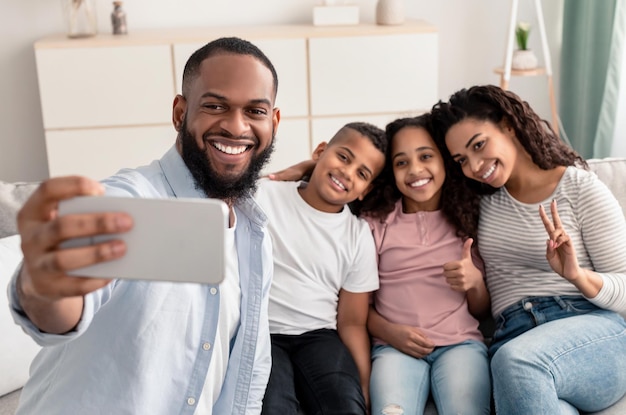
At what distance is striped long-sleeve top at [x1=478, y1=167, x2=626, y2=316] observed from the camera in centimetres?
186

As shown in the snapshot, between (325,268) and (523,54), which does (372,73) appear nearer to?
(523,54)

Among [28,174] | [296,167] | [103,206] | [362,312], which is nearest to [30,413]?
[103,206]

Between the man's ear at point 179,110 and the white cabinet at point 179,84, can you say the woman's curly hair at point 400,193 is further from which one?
the white cabinet at point 179,84

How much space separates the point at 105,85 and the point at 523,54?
6.53ft

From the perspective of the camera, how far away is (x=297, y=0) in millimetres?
4234

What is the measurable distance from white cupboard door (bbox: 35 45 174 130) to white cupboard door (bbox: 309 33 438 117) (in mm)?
723

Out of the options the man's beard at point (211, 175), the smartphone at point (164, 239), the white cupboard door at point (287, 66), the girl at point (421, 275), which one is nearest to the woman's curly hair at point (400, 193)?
the girl at point (421, 275)

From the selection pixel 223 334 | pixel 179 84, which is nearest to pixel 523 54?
pixel 179 84

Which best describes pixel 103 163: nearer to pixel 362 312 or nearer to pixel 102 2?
pixel 102 2

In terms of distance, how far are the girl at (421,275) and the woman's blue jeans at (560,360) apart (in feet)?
0.48

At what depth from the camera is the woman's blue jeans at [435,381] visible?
1.75m

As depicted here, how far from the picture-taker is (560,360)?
1.69 meters

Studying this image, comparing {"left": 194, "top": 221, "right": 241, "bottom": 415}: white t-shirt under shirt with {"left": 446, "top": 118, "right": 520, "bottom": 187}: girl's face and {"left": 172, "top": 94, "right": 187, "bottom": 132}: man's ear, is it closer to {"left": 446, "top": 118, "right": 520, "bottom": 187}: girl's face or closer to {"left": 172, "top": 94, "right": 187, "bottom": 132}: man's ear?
{"left": 172, "top": 94, "right": 187, "bottom": 132}: man's ear

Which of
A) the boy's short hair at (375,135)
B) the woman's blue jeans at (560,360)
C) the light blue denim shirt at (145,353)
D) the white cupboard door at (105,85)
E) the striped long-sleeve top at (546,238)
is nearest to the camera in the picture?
the light blue denim shirt at (145,353)
